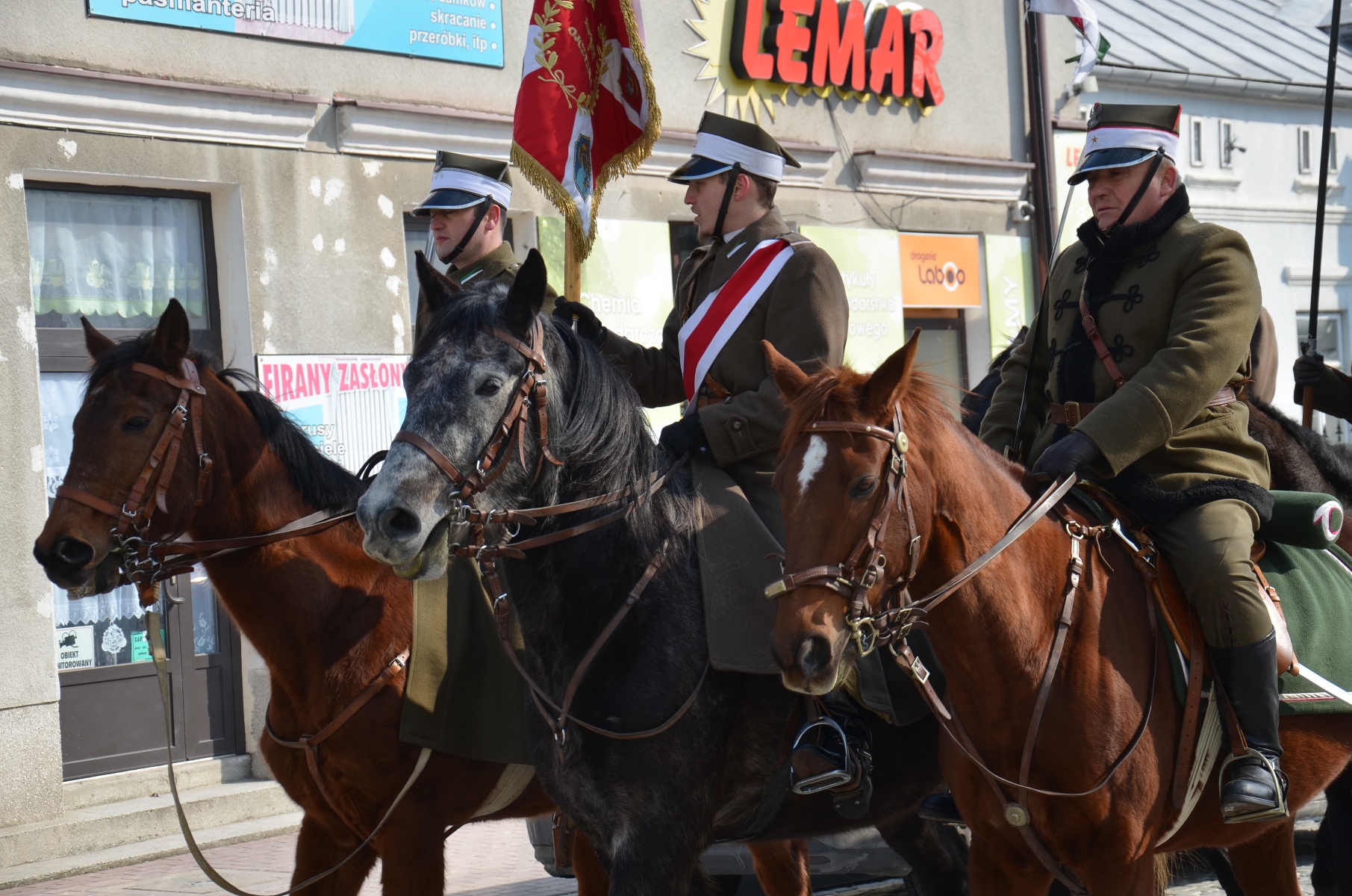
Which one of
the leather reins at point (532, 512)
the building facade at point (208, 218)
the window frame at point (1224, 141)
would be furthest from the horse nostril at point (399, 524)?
the window frame at point (1224, 141)

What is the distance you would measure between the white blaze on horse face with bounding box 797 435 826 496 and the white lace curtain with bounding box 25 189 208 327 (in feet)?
21.5

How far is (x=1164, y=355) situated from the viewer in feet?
13.1

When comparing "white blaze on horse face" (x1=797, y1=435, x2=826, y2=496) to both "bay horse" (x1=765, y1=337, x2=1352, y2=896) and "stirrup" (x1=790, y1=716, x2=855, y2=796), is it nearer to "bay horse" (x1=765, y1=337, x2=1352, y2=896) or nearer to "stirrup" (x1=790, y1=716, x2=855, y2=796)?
"bay horse" (x1=765, y1=337, x2=1352, y2=896)

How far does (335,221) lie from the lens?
9516 mm

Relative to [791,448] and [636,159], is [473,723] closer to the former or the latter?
[791,448]

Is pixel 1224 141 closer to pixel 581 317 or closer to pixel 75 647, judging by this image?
pixel 75 647

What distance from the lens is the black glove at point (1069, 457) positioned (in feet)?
12.8

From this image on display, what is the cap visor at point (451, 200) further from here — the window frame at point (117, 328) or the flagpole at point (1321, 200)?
the flagpole at point (1321, 200)

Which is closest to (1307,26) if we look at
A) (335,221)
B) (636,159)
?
(335,221)

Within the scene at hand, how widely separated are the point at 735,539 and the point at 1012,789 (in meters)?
1.06

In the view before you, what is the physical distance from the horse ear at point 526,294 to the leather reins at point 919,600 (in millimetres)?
937

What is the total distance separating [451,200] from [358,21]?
193 inches

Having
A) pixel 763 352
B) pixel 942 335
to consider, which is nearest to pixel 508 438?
pixel 763 352

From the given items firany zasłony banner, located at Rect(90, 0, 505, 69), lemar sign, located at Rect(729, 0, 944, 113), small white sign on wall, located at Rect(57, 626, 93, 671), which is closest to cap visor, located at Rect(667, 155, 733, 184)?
firany zasłony banner, located at Rect(90, 0, 505, 69)
